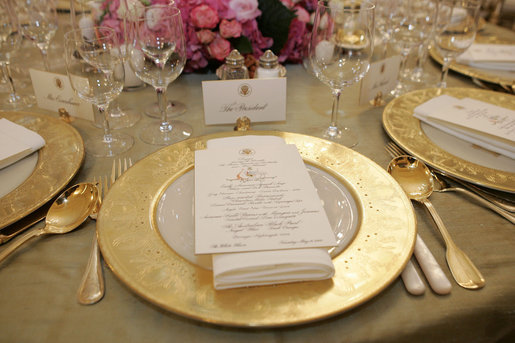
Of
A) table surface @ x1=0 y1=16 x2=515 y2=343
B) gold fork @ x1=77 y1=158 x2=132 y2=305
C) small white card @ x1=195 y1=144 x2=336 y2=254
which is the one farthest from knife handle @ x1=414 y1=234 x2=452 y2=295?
gold fork @ x1=77 y1=158 x2=132 y2=305

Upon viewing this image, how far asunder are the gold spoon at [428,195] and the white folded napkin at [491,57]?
0.80 m

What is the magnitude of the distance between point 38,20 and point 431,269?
1.39 m

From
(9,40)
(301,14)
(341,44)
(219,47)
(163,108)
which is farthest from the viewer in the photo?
(301,14)

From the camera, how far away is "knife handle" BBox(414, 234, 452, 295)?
0.60 m

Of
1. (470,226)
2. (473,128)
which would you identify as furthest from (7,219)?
(473,128)

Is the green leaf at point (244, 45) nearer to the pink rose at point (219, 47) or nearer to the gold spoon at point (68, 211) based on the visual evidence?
the pink rose at point (219, 47)

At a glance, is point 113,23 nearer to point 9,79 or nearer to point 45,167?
point 9,79

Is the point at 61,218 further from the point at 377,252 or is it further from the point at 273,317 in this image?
the point at 377,252

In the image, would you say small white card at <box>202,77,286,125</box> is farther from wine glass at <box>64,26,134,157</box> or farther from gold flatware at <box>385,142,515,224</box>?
gold flatware at <box>385,142,515,224</box>

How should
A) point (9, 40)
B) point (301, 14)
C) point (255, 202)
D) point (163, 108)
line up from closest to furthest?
1. point (255, 202)
2. point (163, 108)
3. point (9, 40)
4. point (301, 14)

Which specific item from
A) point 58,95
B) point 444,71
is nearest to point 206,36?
point 58,95

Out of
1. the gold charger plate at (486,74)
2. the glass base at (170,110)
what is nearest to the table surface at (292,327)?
the glass base at (170,110)

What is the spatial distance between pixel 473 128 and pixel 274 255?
2.20 ft

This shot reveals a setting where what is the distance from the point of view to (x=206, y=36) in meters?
1.26
